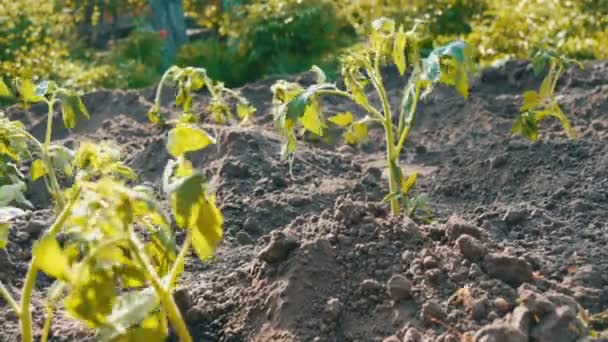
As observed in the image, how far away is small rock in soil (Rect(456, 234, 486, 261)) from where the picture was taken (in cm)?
300

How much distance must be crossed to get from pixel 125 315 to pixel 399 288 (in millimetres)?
827

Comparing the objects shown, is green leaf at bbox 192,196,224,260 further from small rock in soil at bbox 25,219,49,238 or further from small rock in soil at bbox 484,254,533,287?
small rock in soil at bbox 25,219,49,238

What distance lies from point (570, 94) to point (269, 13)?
3.30 meters

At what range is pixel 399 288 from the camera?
292 cm

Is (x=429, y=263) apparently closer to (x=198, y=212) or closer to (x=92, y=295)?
(x=198, y=212)

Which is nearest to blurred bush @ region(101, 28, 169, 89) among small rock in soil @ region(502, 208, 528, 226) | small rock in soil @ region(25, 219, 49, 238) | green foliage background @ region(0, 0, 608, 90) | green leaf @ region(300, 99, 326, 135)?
green foliage background @ region(0, 0, 608, 90)

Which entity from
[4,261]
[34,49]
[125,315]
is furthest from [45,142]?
[34,49]

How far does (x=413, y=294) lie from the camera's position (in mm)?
2943

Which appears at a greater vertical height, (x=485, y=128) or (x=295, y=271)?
(x=295, y=271)

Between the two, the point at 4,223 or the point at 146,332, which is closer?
the point at 146,332

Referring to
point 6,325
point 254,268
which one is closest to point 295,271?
point 254,268

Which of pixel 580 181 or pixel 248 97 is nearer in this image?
pixel 580 181

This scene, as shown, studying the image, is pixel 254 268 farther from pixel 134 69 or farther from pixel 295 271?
pixel 134 69

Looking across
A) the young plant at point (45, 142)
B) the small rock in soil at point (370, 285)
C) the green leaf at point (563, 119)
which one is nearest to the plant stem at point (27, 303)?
the young plant at point (45, 142)
